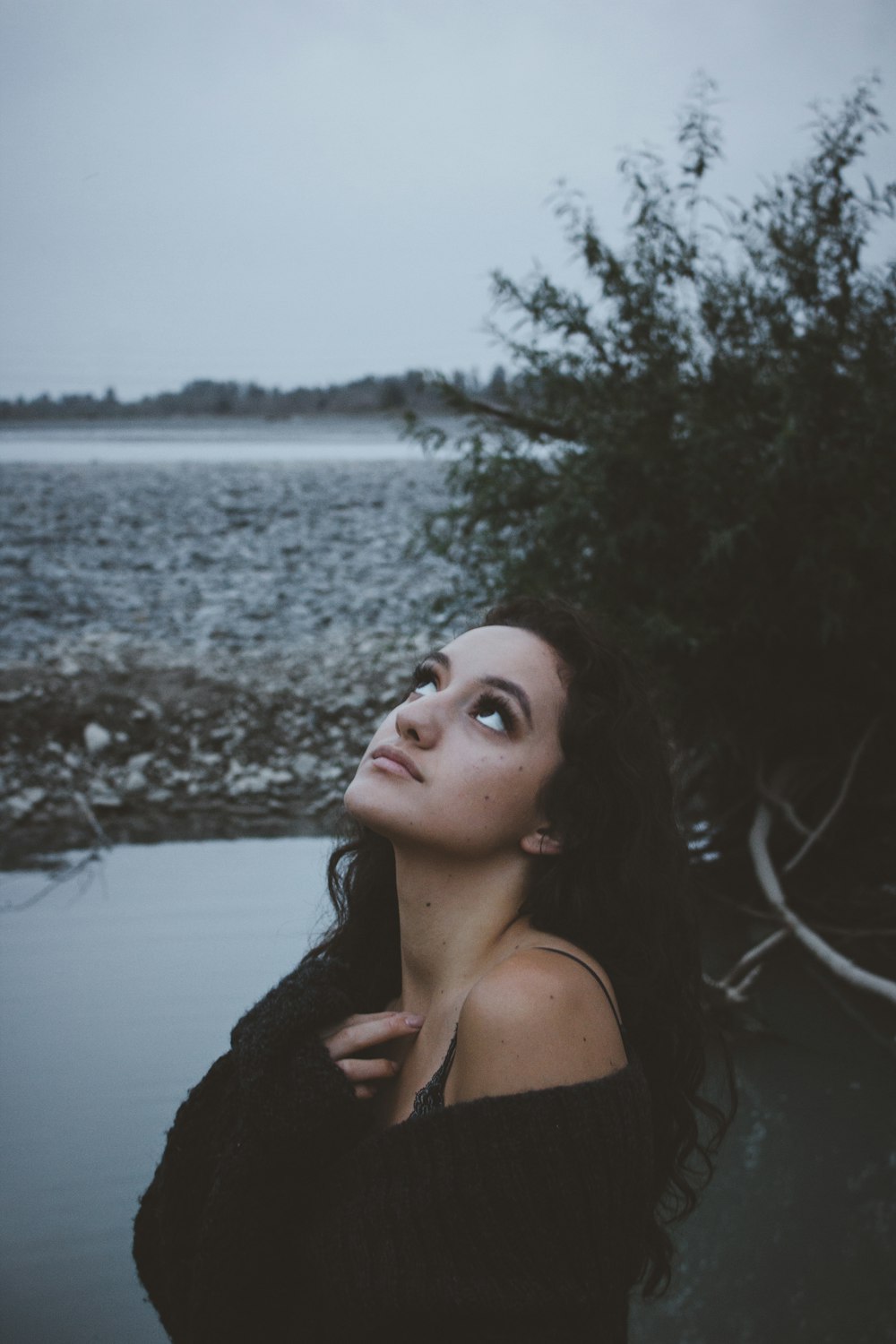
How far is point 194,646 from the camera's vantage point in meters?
6.26

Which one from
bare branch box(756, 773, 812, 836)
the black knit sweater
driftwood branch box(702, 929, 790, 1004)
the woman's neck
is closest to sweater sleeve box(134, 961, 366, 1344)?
the black knit sweater

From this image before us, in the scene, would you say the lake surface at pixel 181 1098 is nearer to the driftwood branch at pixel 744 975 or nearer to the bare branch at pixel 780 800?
the driftwood branch at pixel 744 975

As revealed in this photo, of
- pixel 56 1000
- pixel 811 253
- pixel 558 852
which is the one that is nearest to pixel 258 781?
pixel 56 1000

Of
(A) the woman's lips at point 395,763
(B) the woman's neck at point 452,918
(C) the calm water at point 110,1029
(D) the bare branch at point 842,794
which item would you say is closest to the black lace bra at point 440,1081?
(B) the woman's neck at point 452,918

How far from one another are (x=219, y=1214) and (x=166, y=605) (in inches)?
227

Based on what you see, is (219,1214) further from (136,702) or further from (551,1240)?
(136,702)

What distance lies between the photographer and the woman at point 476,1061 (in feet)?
4.15

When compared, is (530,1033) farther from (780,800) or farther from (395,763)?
(780,800)

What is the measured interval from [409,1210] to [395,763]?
0.56m

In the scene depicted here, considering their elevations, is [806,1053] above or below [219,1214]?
below

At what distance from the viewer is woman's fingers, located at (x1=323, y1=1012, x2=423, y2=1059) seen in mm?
1472

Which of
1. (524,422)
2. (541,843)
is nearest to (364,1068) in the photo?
(541,843)

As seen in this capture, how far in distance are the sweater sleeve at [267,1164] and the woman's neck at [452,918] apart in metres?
0.13

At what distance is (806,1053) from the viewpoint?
3242 millimetres
